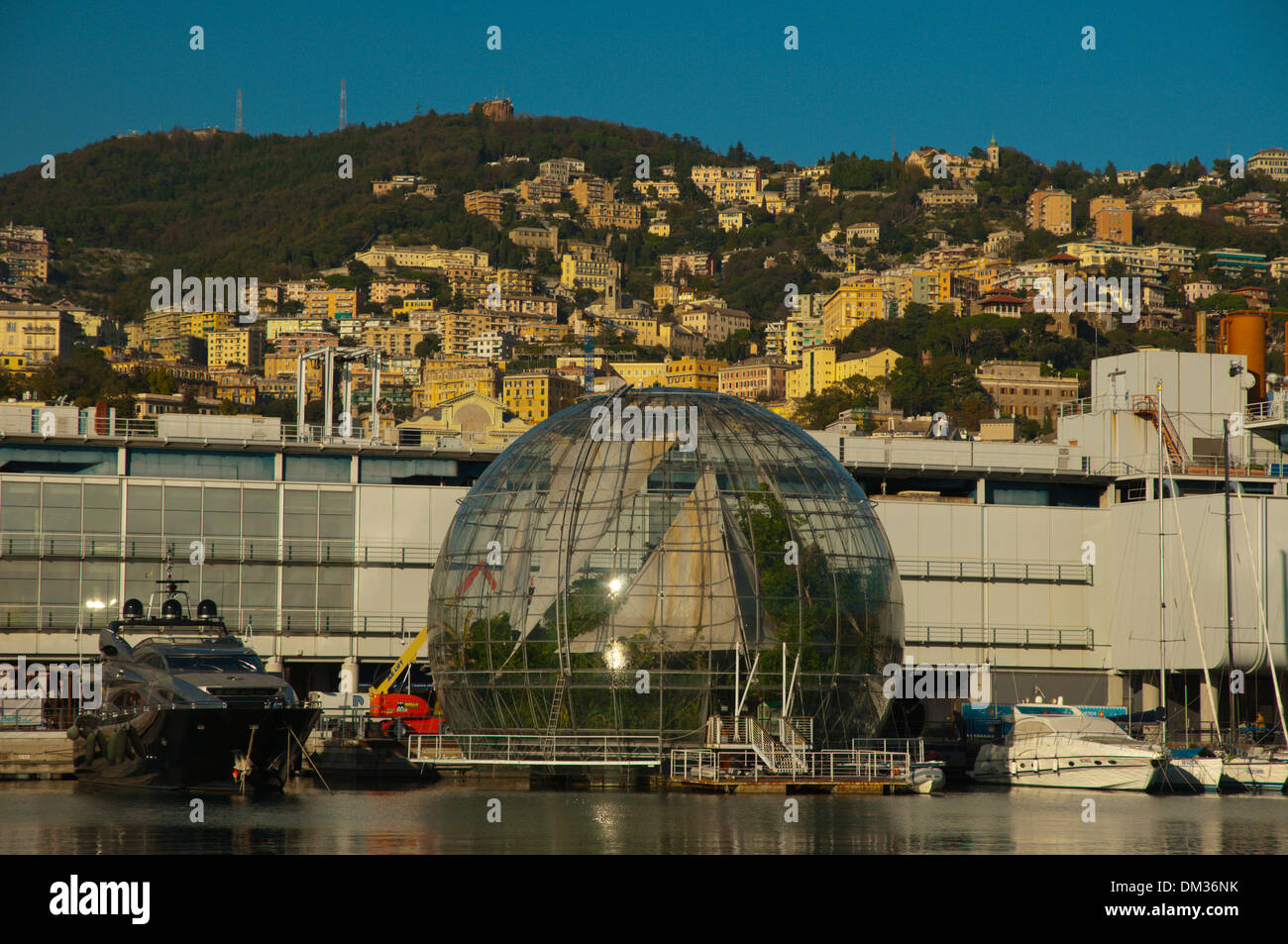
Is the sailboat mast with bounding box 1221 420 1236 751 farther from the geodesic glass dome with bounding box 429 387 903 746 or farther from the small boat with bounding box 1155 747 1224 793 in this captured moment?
the geodesic glass dome with bounding box 429 387 903 746

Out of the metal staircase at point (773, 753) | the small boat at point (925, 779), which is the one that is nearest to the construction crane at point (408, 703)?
the metal staircase at point (773, 753)

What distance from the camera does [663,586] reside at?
45.1 metres

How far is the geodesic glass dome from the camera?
45.0 meters

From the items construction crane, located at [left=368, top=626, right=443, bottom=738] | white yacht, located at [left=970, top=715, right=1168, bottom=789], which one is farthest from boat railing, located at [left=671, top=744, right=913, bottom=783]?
construction crane, located at [left=368, top=626, right=443, bottom=738]

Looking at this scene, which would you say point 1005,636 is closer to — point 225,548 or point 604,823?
point 225,548

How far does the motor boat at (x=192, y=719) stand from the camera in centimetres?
4462

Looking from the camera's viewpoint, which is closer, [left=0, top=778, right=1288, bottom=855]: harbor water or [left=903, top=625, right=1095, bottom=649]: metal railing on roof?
[left=0, top=778, right=1288, bottom=855]: harbor water

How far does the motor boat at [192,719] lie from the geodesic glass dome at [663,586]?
568 centimetres

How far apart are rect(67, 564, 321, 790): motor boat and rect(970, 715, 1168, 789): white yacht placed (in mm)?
23514

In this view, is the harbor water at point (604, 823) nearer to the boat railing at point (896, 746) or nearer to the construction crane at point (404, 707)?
the boat railing at point (896, 746)

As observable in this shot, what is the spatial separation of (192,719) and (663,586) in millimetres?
13197

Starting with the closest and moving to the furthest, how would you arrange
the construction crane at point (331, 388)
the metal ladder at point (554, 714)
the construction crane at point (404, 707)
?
1. the metal ladder at point (554, 714)
2. the construction crane at point (404, 707)
3. the construction crane at point (331, 388)

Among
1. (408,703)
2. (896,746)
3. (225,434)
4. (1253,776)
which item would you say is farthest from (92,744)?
(1253,776)

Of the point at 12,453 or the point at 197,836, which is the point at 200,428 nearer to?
the point at 12,453
